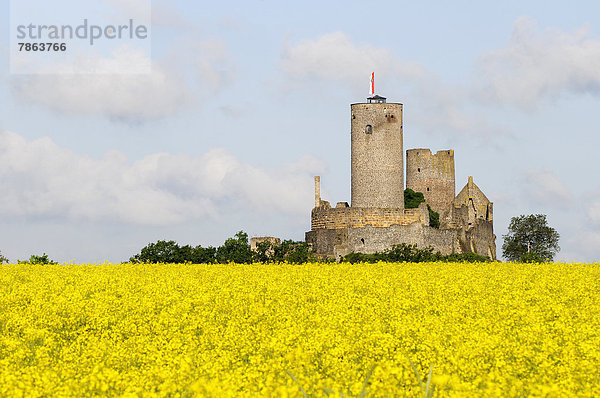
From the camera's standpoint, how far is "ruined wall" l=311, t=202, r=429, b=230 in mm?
47812

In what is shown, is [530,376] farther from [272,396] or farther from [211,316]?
[211,316]

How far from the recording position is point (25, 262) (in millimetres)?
31453

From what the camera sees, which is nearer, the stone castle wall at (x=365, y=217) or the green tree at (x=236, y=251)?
the green tree at (x=236, y=251)

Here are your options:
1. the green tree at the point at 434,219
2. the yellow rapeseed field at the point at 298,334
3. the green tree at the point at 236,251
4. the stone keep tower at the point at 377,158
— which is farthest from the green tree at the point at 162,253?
the green tree at the point at 434,219

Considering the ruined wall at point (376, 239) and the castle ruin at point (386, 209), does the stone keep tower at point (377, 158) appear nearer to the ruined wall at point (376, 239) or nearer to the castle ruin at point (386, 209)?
the castle ruin at point (386, 209)

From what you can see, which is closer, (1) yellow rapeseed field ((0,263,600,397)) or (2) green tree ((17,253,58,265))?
(1) yellow rapeseed field ((0,263,600,397))

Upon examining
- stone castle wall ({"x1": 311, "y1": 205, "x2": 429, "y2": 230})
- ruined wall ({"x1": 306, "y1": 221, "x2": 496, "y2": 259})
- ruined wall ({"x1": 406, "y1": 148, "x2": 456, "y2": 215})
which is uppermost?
ruined wall ({"x1": 406, "y1": 148, "x2": 456, "y2": 215})

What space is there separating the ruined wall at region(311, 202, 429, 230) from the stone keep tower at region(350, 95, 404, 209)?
436 centimetres

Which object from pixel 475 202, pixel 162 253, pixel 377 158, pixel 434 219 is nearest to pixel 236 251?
pixel 162 253

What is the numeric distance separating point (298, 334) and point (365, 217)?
3445cm

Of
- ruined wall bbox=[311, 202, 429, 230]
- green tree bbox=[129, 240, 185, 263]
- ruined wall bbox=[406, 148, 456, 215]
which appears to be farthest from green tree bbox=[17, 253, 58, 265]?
ruined wall bbox=[406, 148, 456, 215]

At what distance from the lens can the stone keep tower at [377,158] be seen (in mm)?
52781

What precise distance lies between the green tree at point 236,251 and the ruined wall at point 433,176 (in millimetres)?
31155

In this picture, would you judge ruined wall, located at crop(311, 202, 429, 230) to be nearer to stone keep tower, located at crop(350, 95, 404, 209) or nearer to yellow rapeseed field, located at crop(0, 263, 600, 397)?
stone keep tower, located at crop(350, 95, 404, 209)
